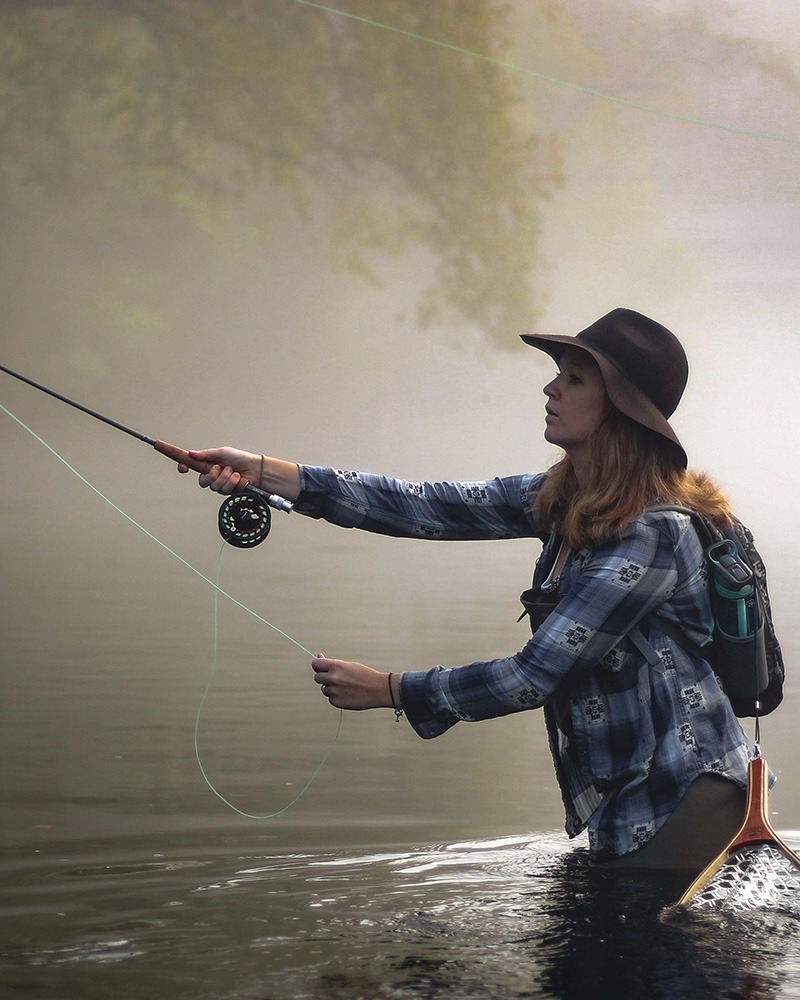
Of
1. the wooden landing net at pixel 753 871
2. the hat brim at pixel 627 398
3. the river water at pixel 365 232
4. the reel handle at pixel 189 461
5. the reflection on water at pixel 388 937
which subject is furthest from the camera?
the river water at pixel 365 232

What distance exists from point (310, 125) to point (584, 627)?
1602 cm

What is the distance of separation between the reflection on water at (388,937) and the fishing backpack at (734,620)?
29cm

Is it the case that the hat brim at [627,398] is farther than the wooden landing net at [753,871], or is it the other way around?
the hat brim at [627,398]

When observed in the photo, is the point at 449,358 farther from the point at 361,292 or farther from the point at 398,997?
the point at 398,997

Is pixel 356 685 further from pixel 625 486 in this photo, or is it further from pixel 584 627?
pixel 625 486

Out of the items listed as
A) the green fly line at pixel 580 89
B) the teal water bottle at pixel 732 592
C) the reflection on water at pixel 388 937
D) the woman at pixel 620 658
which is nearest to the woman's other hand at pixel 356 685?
the woman at pixel 620 658

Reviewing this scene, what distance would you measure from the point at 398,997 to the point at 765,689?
0.68 metres

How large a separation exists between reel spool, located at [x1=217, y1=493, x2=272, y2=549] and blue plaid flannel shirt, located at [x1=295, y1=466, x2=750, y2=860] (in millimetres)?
447

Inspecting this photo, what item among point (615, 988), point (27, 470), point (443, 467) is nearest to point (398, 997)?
point (615, 988)

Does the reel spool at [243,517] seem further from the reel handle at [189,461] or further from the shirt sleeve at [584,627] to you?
the shirt sleeve at [584,627]

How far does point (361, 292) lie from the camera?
16922 millimetres

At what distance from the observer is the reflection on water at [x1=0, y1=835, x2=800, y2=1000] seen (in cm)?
176

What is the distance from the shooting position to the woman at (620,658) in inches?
74.6

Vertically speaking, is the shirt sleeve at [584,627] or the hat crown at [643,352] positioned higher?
the hat crown at [643,352]
